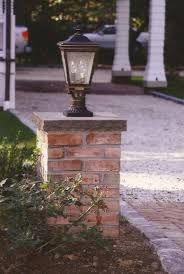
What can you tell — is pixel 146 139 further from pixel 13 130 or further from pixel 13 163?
pixel 13 163

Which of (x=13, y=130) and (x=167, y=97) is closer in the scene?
(x=13, y=130)

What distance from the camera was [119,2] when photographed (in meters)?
22.9

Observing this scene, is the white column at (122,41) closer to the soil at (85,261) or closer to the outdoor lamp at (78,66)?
the outdoor lamp at (78,66)

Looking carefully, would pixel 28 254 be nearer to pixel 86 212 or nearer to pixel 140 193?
pixel 86 212

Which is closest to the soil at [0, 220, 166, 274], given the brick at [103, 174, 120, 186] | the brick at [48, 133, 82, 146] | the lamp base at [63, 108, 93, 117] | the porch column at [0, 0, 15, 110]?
the brick at [103, 174, 120, 186]

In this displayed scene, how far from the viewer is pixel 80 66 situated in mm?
5543

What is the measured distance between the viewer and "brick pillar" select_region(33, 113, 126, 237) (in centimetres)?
536

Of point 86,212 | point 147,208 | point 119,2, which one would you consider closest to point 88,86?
point 86,212

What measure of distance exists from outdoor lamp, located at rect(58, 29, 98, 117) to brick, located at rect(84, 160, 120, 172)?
0.37 metres

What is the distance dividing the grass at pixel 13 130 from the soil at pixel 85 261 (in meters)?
4.52

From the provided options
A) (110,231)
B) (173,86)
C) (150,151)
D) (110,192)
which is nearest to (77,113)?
(110,192)

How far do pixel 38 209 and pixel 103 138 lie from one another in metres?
0.89

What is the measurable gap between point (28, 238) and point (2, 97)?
10840 millimetres

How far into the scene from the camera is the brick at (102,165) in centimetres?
547
